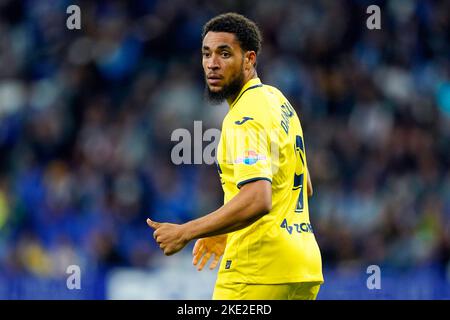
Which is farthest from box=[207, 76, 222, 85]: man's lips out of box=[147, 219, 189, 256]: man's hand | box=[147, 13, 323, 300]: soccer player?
box=[147, 219, 189, 256]: man's hand

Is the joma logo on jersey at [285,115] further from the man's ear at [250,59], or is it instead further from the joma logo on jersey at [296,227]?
the joma logo on jersey at [296,227]

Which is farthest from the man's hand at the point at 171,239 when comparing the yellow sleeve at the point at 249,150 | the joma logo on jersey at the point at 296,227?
the joma logo on jersey at the point at 296,227

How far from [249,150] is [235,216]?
354 mm

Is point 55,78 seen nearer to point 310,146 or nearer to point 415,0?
point 310,146

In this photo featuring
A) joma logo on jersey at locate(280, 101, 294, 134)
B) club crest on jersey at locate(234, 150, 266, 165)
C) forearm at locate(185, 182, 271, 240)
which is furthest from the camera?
joma logo on jersey at locate(280, 101, 294, 134)

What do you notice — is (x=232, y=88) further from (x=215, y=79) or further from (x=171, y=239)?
(x=171, y=239)

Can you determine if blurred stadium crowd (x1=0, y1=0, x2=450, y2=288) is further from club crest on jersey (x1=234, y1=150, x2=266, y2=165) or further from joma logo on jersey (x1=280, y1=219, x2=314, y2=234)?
club crest on jersey (x1=234, y1=150, x2=266, y2=165)

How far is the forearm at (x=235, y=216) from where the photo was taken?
4.23 m

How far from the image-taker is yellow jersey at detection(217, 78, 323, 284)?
4.47m

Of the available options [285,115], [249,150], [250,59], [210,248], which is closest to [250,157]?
[249,150]

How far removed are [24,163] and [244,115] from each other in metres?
6.08

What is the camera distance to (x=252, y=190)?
428cm
